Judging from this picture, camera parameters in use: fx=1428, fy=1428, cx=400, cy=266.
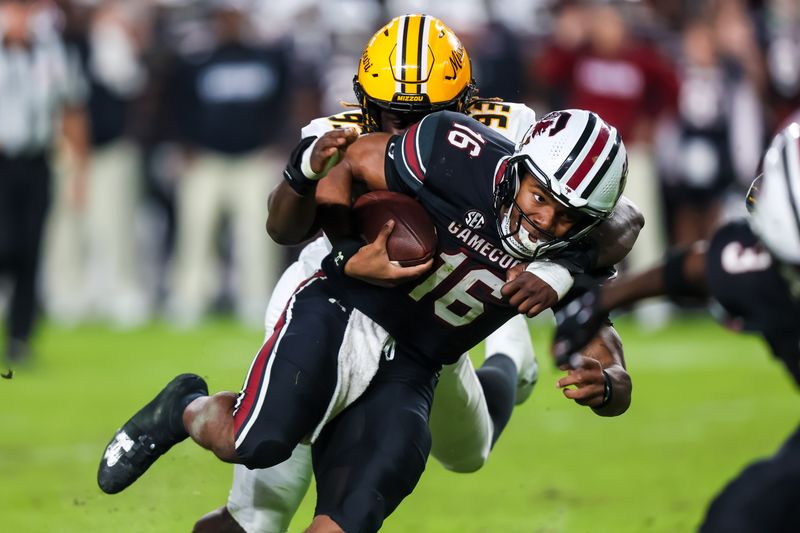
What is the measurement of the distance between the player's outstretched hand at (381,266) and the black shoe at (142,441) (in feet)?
2.53

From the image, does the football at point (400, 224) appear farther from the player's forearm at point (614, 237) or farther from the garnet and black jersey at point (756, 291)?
the garnet and black jersey at point (756, 291)

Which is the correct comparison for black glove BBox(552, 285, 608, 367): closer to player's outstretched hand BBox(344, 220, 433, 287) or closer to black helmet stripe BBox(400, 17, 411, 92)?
player's outstretched hand BBox(344, 220, 433, 287)

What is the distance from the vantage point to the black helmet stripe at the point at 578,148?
14.2 feet

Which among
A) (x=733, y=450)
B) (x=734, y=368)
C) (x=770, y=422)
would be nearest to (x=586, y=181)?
(x=733, y=450)

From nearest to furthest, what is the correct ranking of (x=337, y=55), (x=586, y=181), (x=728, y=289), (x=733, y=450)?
(x=728, y=289) < (x=586, y=181) < (x=733, y=450) < (x=337, y=55)

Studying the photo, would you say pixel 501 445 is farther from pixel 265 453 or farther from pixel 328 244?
pixel 265 453

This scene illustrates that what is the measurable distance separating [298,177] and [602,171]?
94cm

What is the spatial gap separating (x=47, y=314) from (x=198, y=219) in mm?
1640

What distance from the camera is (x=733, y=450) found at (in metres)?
7.72

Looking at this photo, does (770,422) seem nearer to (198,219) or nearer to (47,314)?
(198,219)

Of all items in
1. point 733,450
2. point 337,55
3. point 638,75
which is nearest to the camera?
point 733,450

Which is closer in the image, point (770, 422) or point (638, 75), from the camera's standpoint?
point (770, 422)

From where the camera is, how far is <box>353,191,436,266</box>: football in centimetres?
448

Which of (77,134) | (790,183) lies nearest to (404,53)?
(790,183)
